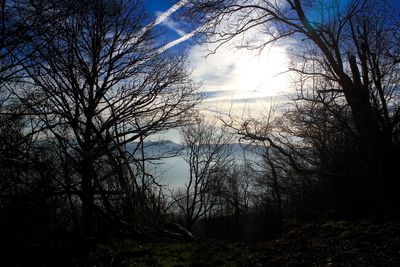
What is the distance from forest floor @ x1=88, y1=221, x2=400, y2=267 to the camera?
4883mm

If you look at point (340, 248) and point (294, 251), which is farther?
point (294, 251)

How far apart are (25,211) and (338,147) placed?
14386 millimetres

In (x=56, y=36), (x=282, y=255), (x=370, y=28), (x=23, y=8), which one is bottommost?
(x=282, y=255)

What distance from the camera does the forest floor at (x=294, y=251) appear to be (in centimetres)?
488

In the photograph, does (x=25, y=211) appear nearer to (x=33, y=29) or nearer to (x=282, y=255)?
(x=33, y=29)

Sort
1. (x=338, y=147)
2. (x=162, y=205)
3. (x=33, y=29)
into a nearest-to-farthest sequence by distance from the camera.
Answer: (x=33, y=29), (x=162, y=205), (x=338, y=147)

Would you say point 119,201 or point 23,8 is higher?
point 23,8

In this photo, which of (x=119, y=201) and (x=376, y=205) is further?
(x=376, y=205)

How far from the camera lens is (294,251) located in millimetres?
6145

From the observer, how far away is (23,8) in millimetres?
4961

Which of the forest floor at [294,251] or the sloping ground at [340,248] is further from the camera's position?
the forest floor at [294,251]

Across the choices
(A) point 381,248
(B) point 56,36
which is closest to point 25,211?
(B) point 56,36

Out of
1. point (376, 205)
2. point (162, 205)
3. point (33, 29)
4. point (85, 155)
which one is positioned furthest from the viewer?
point (376, 205)

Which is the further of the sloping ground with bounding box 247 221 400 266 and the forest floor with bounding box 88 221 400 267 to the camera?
the forest floor with bounding box 88 221 400 267
